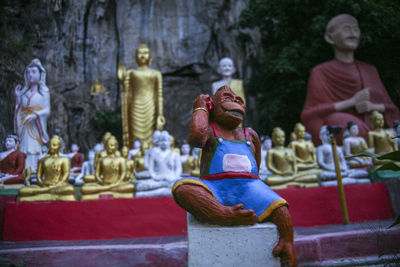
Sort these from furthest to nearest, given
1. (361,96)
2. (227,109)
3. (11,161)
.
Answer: (361,96) < (11,161) < (227,109)

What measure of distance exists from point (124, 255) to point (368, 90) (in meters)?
7.61

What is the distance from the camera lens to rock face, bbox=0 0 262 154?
56.0 ft

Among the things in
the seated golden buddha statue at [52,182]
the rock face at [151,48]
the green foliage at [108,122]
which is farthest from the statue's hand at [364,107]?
the green foliage at [108,122]

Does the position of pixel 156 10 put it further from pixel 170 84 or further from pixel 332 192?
pixel 332 192

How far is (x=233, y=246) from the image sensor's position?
210 centimetres

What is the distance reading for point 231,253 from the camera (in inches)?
82.2

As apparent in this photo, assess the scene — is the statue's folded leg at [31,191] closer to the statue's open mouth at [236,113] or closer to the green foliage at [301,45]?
the statue's open mouth at [236,113]

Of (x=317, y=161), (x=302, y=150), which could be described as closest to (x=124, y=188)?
(x=317, y=161)

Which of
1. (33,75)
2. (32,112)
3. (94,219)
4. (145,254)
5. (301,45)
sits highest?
(301,45)

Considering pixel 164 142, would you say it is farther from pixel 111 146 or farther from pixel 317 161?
pixel 317 161

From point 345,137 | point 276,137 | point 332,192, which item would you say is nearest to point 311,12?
point 345,137

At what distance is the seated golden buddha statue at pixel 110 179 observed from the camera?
4.58 meters

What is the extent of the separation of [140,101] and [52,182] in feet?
14.6

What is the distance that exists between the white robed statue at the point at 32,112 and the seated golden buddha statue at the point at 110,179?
9.57ft
